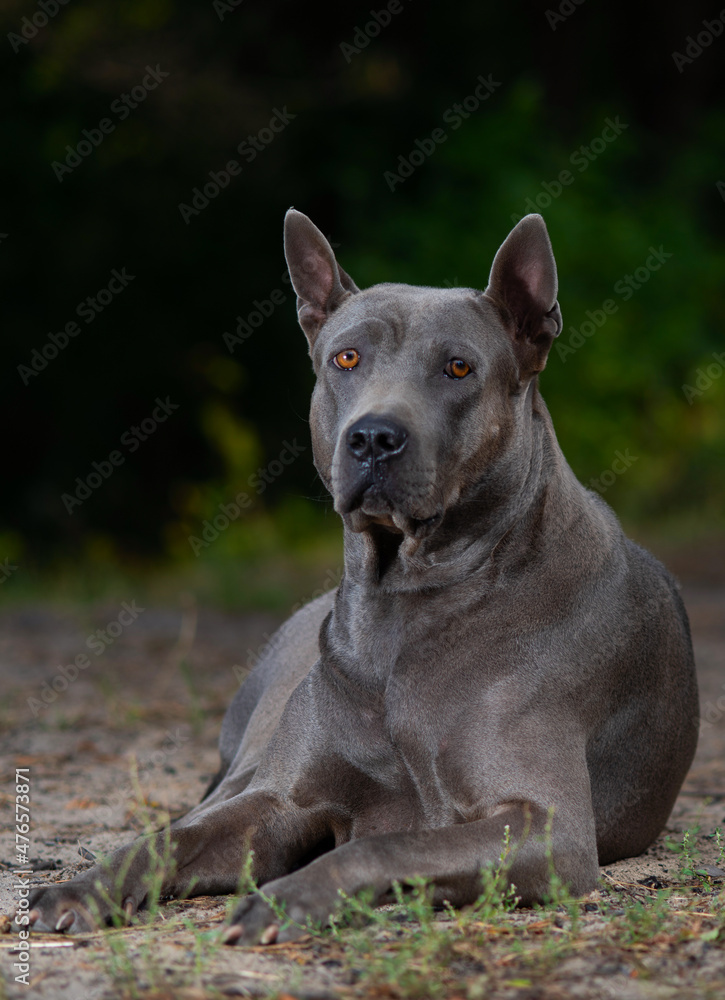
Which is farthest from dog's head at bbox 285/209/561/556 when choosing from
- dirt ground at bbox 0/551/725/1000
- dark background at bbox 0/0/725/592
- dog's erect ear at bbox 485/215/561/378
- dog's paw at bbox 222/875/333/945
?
dark background at bbox 0/0/725/592

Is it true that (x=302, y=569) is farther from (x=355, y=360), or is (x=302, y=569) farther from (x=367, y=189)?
(x=355, y=360)

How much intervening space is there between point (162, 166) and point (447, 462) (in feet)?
37.8

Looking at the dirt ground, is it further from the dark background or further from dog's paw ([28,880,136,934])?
the dark background

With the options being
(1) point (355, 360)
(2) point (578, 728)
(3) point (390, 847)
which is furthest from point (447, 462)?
(3) point (390, 847)

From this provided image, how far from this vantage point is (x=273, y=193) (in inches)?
594

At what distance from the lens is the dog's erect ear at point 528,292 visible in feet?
13.6

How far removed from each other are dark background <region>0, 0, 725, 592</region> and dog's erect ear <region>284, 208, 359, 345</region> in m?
8.43

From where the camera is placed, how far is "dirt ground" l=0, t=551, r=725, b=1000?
2.75 metres

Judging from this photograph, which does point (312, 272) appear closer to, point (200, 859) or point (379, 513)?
point (379, 513)

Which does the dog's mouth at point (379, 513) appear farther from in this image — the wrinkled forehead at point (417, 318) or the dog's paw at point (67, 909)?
the dog's paw at point (67, 909)

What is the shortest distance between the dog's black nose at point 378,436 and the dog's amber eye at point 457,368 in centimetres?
37

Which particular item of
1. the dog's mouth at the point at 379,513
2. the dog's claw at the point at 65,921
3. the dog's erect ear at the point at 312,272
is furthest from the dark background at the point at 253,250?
the dog's claw at the point at 65,921

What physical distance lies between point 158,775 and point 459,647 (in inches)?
97.2

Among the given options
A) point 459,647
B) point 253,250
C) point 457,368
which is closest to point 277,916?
point 459,647
